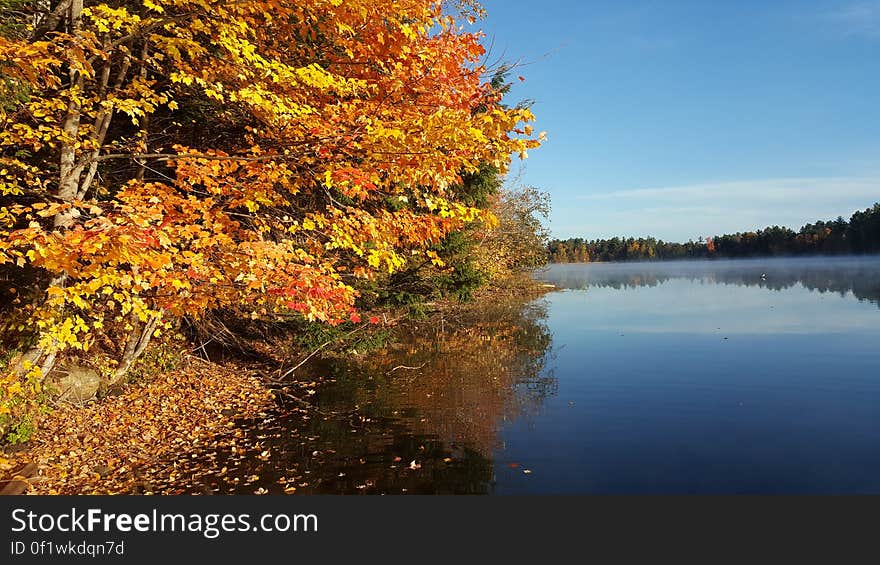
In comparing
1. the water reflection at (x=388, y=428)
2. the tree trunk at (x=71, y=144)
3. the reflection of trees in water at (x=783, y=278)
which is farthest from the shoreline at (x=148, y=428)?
the reflection of trees in water at (x=783, y=278)

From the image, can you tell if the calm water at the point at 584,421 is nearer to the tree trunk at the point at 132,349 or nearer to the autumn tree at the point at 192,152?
the autumn tree at the point at 192,152

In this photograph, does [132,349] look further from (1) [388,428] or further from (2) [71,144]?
(1) [388,428]

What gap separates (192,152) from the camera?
9.17m

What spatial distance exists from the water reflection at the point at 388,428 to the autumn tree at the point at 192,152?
2717 mm

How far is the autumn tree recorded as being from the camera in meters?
7.63

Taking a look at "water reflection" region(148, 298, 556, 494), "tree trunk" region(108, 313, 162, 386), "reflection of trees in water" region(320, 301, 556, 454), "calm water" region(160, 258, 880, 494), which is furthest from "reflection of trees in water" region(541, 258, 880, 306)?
"tree trunk" region(108, 313, 162, 386)

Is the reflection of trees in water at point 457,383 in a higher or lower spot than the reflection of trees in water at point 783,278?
lower

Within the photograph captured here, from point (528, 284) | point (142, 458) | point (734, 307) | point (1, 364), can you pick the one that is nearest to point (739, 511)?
point (142, 458)

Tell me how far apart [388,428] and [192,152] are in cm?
646

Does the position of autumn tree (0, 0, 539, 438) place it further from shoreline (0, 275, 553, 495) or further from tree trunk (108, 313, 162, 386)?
shoreline (0, 275, 553, 495)

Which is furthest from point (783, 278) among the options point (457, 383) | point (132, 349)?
point (132, 349)

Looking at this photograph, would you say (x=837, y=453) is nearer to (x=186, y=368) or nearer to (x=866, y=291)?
(x=186, y=368)

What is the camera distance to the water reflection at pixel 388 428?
8578 mm

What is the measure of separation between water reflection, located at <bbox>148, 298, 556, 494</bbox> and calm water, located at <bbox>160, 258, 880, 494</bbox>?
0.14 ft
